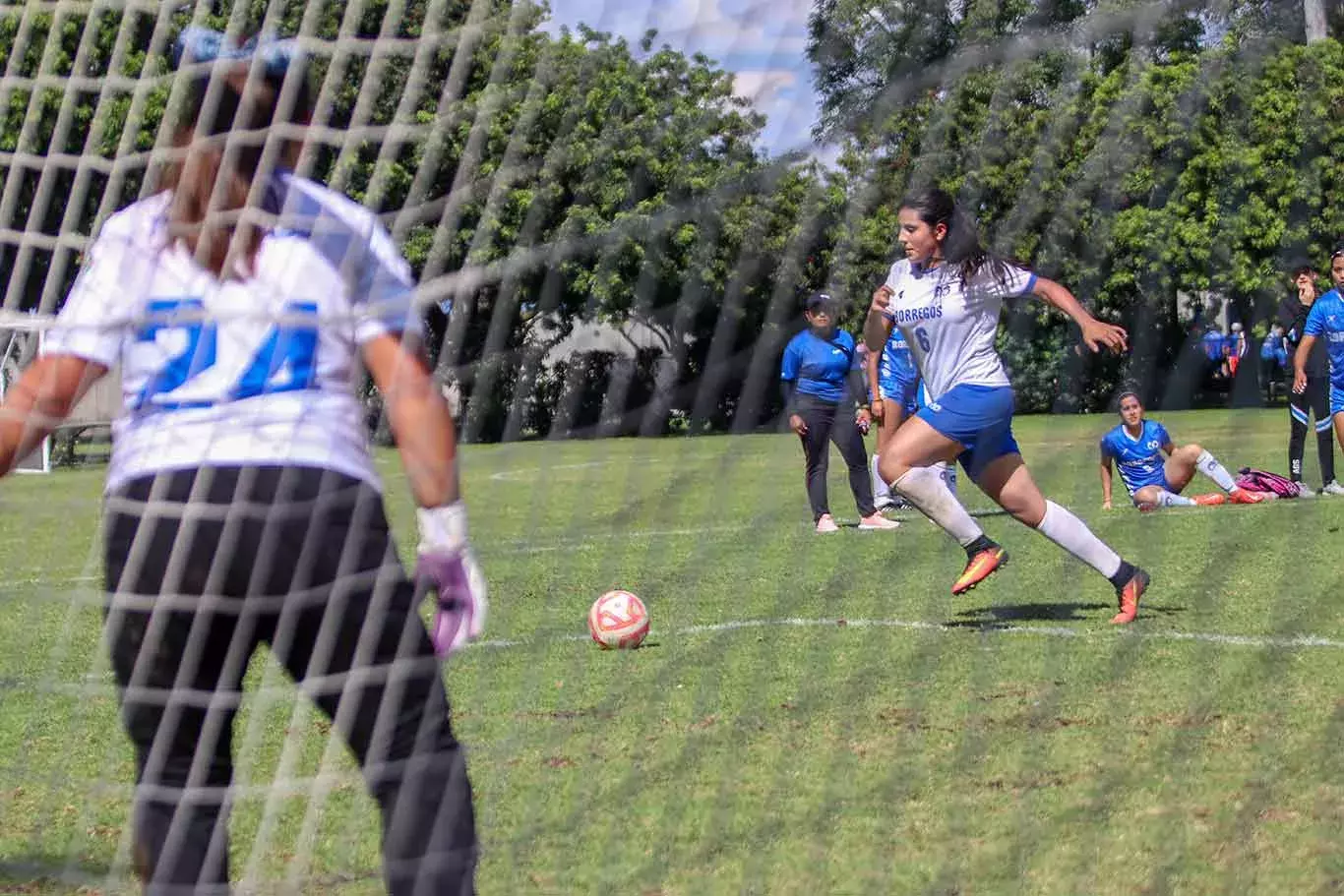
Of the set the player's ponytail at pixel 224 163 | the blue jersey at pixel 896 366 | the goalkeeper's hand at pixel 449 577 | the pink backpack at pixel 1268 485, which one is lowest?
the pink backpack at pixel 1268 485

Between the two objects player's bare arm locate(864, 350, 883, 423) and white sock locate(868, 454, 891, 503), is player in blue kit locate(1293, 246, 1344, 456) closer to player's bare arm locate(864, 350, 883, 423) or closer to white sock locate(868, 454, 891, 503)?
white sock locate(868, 454, 891, 503)

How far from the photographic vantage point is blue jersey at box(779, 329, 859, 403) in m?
11.5

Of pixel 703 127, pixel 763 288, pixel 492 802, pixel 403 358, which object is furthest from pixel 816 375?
pixel 403 358

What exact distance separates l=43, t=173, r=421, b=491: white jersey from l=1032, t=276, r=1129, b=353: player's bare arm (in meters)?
4.29

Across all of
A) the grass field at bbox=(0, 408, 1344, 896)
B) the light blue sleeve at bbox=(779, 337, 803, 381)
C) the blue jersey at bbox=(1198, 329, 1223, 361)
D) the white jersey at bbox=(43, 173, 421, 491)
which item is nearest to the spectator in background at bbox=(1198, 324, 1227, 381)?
the blue jersey at bbox=(1198, 329, 1223, 361)

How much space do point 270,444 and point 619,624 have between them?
3.91 metres

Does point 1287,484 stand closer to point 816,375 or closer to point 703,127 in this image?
point 816,375

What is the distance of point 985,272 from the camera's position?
7.37 meters

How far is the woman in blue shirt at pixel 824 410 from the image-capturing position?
11477 mm

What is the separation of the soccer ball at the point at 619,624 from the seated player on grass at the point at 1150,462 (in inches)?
242

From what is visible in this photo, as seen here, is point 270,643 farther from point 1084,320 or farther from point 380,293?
point 1084,320

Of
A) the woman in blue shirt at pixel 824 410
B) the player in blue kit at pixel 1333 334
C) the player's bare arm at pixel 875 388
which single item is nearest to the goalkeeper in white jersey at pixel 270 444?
the player's bare arm at pixel 875 388

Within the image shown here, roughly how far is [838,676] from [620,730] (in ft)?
3.38

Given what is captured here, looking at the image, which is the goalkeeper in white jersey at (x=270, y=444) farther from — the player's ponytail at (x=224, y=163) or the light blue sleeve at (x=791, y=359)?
the light blue sleeve at (x=791, y=359)
